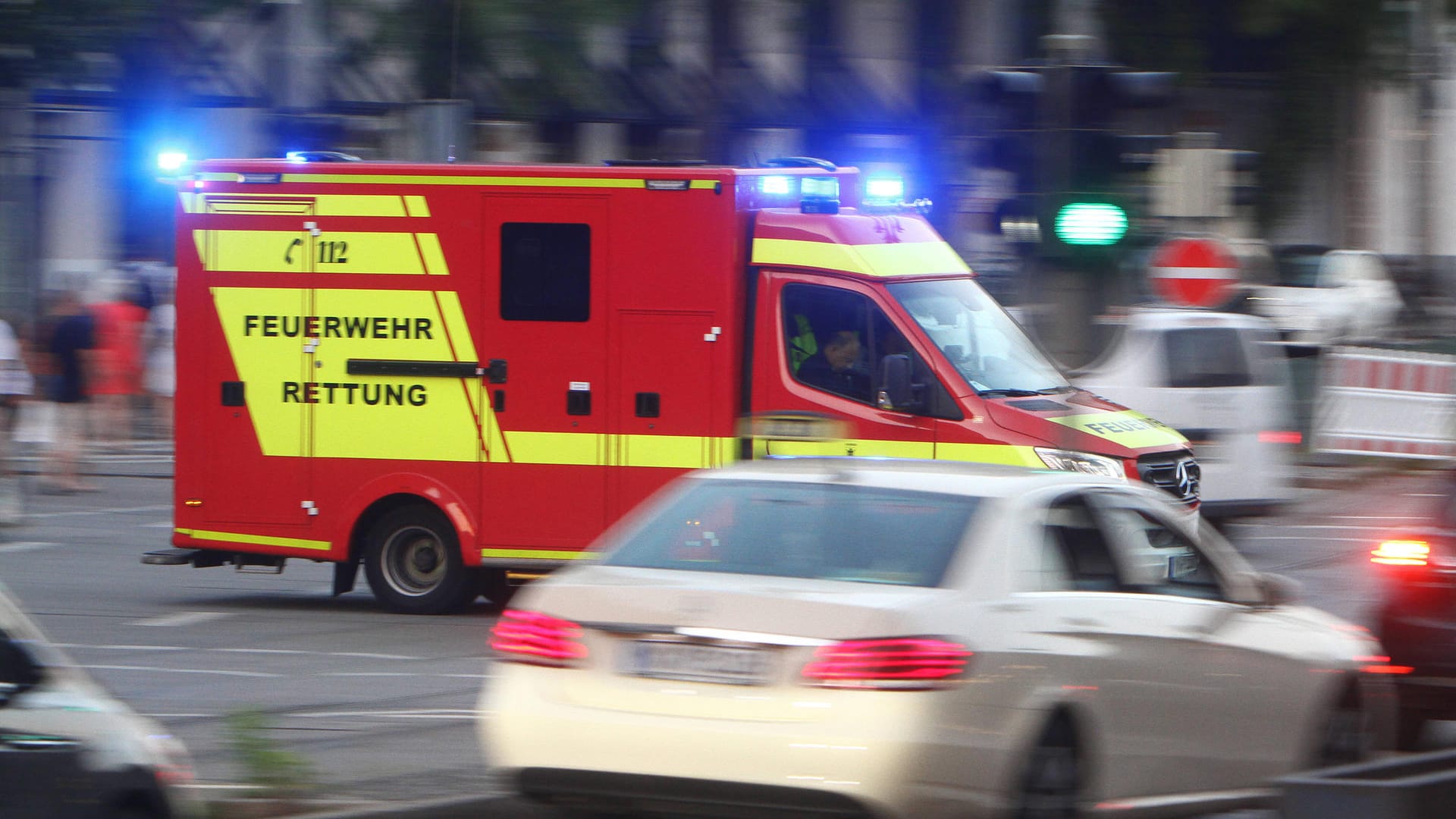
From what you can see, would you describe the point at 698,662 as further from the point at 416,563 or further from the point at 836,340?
the point at 416,563

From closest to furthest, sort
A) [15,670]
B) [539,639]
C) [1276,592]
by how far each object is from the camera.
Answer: [15,670], [539,639], [1276,592]

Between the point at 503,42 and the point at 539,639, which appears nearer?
the point at 539,639

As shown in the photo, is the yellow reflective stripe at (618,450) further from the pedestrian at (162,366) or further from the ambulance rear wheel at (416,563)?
the pedestrian at (162,366)

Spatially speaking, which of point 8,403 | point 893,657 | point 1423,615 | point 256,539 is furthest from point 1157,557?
point 8,403

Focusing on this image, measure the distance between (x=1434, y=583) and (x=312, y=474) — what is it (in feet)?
23.9

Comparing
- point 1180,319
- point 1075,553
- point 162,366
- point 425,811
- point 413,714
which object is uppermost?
point 1180,319

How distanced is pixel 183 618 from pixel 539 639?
7.73 metres

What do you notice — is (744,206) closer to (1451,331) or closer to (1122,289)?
(1122,289)

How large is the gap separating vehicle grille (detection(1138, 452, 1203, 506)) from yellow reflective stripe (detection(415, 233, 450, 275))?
441 centimetres

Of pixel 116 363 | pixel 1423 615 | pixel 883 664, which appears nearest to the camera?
pixel 883 664

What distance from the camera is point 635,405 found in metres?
13.0

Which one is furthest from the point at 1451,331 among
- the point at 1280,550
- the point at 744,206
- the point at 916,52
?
the point at 744,206

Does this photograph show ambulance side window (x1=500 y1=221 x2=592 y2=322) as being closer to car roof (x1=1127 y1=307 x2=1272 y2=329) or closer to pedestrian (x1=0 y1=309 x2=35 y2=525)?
car roof (x1=1127 y1=307 x2=1272 y2=329)

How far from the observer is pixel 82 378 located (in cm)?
2055
